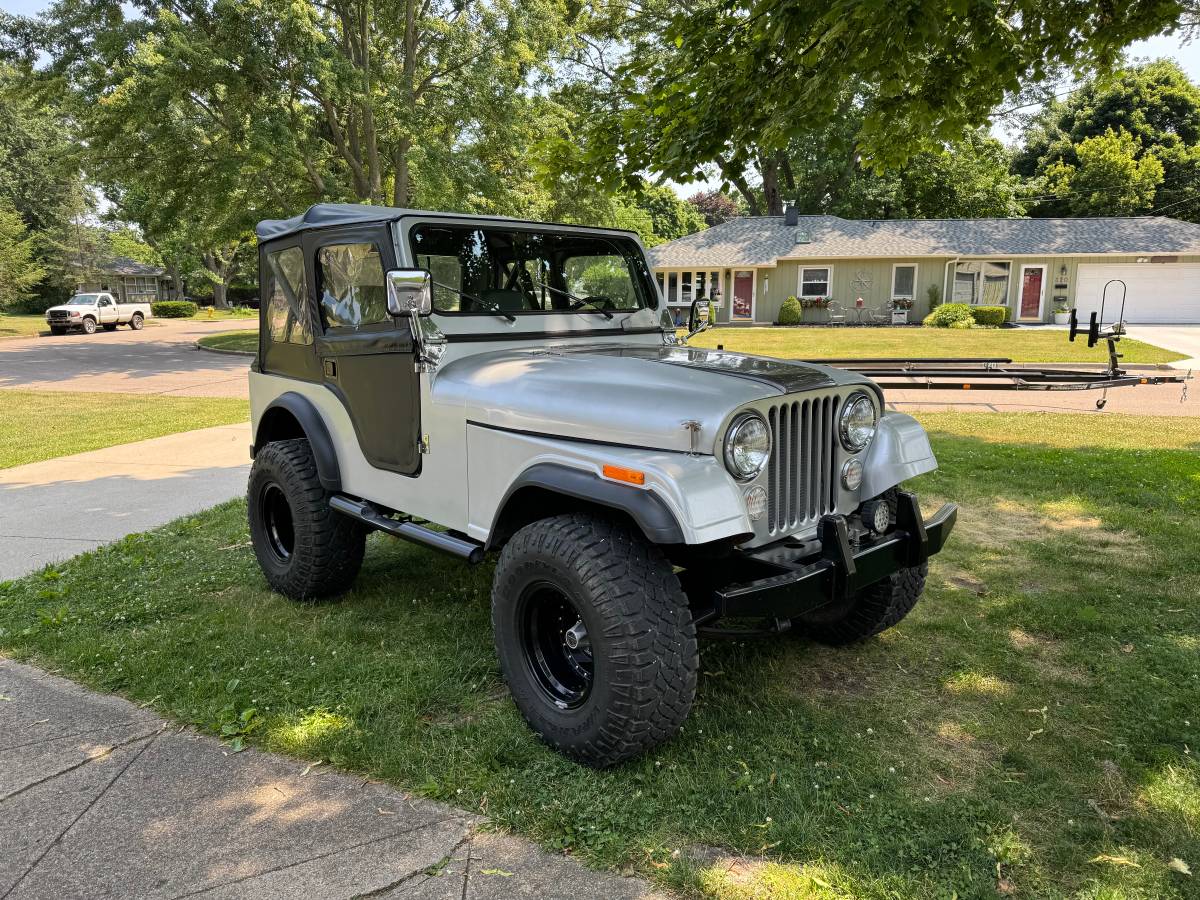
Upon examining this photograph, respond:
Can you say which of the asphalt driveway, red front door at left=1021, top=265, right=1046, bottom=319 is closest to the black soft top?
the asphalt driveway

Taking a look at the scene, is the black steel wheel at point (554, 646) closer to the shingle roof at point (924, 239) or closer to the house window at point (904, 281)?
the shingle roof at point (924, 239)

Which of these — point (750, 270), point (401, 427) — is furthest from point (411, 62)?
point (401, 427)

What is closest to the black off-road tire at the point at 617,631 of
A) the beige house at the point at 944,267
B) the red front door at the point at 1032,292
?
the beige house at the point at 944,267

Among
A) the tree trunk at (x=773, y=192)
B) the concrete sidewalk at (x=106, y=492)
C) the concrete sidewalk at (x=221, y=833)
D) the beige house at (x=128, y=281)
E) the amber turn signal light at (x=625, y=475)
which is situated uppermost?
the tree trunk at (x=773, y=192)

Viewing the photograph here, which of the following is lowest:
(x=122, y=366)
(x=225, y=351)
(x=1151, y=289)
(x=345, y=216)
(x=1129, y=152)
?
(x=122, y=366)

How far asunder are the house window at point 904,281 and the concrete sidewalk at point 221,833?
3019 cm

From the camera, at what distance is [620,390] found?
284cm

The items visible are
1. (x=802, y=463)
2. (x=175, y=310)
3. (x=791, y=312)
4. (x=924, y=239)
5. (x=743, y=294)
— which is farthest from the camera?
(x=175, y=310)

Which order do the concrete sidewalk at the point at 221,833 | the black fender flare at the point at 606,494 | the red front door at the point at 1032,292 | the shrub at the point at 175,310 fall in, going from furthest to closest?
1. the shrub at the point at 175,310
2. the red front door at the point at 1032,292
3. the black fender flare at the point at 606,494
4. the concrete sidewalk at the point at 221,833

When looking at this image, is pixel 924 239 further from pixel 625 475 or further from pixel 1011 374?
pixel 625 475

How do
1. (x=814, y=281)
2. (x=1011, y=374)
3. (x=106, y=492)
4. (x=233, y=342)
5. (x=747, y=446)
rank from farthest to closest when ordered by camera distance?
(x=814, y=281) < (x=233, y=342) < (x=1011, y=374) < (x=106, y=492) < (x=747, y=446)

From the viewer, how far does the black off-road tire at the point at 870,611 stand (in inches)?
139

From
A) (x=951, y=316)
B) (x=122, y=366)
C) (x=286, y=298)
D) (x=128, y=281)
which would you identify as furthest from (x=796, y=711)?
(x=128, y=281)

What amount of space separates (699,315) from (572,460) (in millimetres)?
2074
